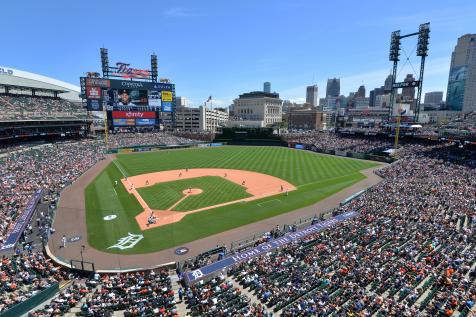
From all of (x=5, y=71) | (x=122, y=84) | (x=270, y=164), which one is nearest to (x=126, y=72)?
(x=122, y=84)

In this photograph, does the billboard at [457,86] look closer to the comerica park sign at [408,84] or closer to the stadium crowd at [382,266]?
the comerica park sign at [408,84]

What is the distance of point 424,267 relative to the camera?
49.9ft

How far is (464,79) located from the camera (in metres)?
149

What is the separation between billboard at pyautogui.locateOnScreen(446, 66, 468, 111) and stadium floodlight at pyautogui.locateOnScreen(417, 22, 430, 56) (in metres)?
126

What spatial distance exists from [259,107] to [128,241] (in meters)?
148

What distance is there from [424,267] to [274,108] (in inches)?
6272

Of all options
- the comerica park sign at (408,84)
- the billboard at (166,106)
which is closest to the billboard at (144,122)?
the billboard at (166,106)

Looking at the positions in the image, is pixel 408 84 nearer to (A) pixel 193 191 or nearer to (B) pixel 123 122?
(A) pixel 193 191

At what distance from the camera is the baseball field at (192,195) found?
74.7 feet

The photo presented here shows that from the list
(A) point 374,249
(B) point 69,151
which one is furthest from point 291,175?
(B) point 69,151

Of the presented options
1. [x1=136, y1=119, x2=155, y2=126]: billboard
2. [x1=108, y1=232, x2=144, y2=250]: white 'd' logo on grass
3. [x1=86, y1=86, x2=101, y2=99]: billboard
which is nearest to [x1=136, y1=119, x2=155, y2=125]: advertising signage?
[x1=136, y1=119, x2=155, y2=126]: billboard

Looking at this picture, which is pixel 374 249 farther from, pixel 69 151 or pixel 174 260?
pixel 69 151

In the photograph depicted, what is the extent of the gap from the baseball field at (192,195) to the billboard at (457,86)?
481 ft

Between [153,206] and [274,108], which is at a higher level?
[274,108]
